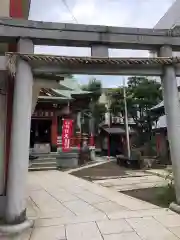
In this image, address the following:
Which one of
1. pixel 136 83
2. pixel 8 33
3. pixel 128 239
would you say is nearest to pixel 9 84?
pixel 8 33

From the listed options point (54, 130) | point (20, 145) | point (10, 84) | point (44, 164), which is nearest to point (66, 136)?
point (44, 164)

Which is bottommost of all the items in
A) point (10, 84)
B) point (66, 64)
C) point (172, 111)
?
point (172, 111)

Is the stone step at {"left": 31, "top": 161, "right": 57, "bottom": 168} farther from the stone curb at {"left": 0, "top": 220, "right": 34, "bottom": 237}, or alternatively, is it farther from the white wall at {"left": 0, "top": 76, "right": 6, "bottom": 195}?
the stone curb at {"left": 0, "top": 220, "right": 34, "bottom": 237}

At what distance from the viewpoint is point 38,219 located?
5.04m

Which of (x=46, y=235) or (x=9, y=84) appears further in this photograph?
(x=9, y=84)

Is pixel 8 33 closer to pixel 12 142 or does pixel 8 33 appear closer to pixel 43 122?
pixel 12 142

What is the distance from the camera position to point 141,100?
26062 millimetres

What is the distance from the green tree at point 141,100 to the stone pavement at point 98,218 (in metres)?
19.4

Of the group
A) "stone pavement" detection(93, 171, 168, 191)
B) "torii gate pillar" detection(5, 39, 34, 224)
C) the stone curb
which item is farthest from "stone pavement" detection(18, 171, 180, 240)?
"stone pavement" detection(93, 171, 168, 191)

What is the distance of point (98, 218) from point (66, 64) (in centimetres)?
306

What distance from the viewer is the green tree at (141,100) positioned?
84.8 feet

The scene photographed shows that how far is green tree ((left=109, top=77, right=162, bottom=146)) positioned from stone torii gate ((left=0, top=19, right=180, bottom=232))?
782 inches

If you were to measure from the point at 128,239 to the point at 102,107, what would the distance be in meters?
27.0

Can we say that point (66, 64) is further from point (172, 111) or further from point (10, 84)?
point (172, 111)
